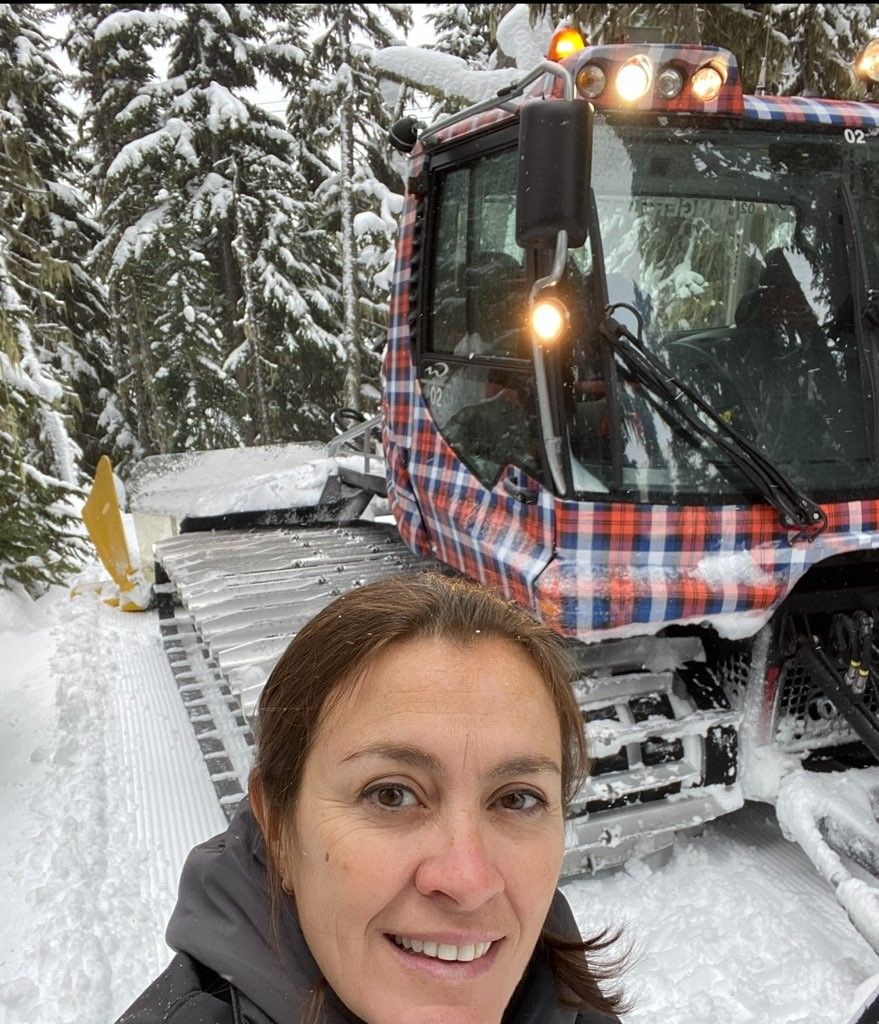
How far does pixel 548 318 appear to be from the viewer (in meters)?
2.66

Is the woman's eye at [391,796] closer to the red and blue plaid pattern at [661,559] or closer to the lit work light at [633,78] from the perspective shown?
the red and blue plaid pattern at [661,559]

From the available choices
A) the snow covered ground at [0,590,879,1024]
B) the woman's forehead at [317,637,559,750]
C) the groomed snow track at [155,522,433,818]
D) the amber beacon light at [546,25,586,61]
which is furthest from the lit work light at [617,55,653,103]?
the snow covered ground at [0,590,879,1024]

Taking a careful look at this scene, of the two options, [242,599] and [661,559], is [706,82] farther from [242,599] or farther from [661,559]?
[242,599]

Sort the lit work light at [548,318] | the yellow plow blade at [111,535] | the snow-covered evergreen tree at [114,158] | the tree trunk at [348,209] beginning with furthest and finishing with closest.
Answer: the tree trunk at [348,209]
the snow-covered evergreen tree at [114,158]
the yellow plow blade at [111,535]
the lit work light at [548,318]

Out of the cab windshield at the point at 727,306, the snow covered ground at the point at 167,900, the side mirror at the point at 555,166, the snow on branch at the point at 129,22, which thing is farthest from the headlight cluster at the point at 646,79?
the snow on branch at the point at 129,22

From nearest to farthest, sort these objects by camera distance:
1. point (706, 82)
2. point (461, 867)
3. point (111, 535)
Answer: point (461, 867) < point (706, 82) < point (111, 535)

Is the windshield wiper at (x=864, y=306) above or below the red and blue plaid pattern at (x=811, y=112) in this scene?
below

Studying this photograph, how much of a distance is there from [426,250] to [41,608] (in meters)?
5.61

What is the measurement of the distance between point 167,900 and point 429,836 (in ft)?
8.42

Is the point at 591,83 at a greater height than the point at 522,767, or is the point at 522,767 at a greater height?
the point at 591,83

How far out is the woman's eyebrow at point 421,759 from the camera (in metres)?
1.05

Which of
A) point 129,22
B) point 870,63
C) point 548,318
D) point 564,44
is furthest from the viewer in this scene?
point 129,22

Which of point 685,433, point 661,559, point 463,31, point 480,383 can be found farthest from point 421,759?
point 463,31

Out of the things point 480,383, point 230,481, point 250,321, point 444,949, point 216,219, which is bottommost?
point 444,949
